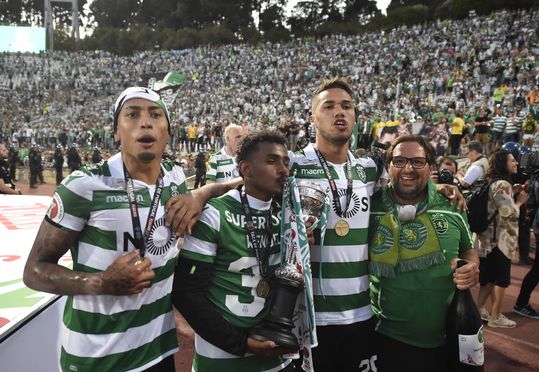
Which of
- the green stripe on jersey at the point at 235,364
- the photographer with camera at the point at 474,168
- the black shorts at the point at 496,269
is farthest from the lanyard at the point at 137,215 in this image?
the photographer with camera at the point at 474,168

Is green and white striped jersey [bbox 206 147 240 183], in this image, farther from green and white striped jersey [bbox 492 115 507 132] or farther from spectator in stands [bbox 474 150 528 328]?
green and white striped jersey [bbox 492 115 507 132]

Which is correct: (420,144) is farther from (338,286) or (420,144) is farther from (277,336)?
(277,336)

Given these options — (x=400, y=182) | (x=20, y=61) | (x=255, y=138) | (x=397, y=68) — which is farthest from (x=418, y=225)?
(x=20, y=61)

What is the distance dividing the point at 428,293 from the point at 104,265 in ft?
5.32

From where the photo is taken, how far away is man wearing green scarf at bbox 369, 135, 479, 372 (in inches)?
91.0

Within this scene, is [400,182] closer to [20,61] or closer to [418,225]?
[418,225]

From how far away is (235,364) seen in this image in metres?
1.93

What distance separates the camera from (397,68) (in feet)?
83.1

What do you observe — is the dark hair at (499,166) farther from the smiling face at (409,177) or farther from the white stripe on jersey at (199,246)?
the white stripe on jersey at (199,246)

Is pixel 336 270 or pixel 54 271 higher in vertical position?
pixel 54 271

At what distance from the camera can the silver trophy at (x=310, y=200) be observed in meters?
2.00

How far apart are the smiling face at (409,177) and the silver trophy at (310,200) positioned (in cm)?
58

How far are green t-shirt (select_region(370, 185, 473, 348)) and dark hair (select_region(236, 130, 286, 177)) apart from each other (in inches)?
37.2

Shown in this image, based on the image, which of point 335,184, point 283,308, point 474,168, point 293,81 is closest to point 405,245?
point 335,184
